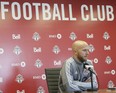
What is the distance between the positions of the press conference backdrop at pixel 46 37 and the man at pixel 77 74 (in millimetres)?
1755

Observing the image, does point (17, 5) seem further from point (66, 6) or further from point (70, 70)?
point (70, 70)

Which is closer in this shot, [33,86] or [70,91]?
[70,91]

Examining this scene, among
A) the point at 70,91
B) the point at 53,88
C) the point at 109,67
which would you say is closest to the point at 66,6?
the point at 109,67

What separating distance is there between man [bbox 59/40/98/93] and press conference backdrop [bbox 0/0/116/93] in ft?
5.76

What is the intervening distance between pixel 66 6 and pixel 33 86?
5.86ft

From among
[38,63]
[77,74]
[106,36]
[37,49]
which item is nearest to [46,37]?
[37,49]

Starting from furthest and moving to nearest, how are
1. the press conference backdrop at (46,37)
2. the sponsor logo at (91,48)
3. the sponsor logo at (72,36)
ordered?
the sponsor logo at (91,48) → the sponsor logo at (72,36) → the press conference backdrop at (46,37)

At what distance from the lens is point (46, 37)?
222 inches

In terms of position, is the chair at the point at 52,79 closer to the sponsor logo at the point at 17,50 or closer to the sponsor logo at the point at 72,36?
the sponsor logo at the point at 17,50

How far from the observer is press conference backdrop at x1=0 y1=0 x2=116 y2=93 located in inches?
209

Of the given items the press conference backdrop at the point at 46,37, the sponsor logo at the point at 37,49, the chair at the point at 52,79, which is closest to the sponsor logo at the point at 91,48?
the press conference backdrop at the point at 46,37

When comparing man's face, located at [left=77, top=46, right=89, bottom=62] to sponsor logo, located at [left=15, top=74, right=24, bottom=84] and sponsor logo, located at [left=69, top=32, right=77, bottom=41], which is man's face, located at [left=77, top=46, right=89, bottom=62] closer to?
sponsor logo, located at [left=15, top=74, right=24, bottom=84]

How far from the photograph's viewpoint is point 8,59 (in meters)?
5.28

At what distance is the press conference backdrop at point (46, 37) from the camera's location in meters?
5.31
